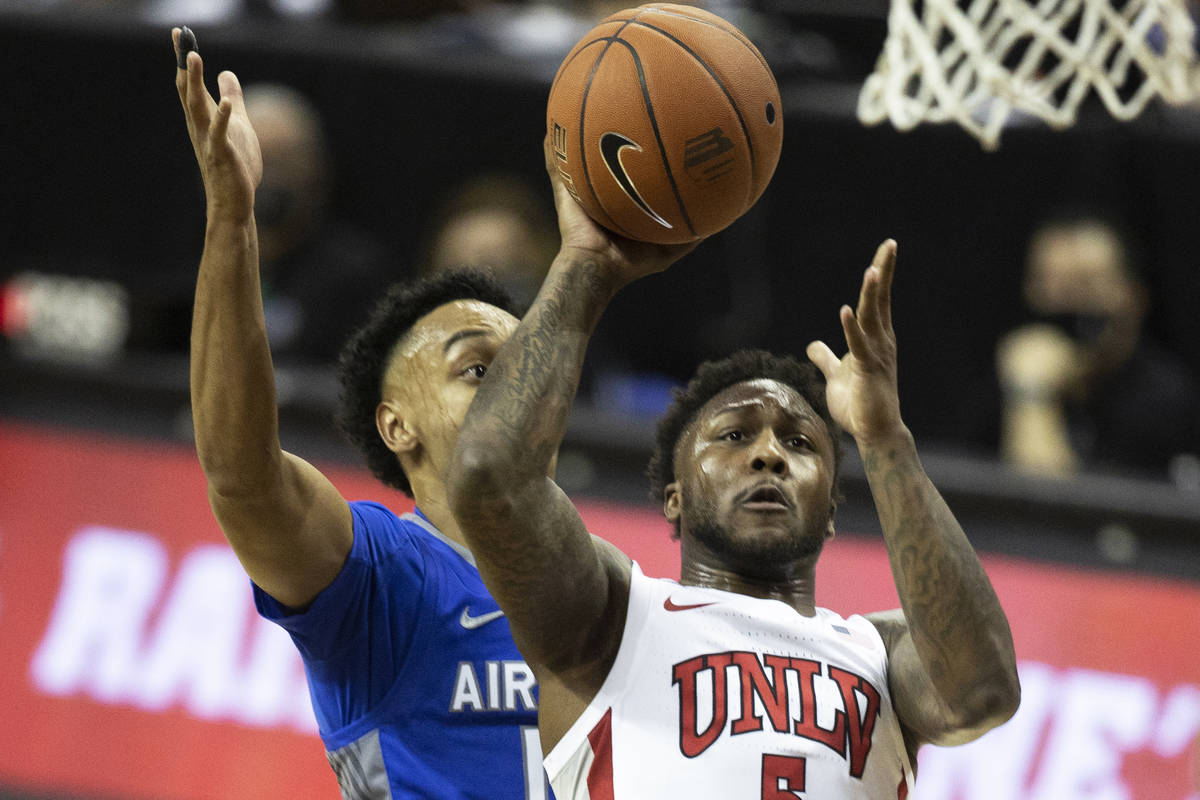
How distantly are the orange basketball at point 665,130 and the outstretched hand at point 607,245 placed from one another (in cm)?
3

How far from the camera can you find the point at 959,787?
17.5 ft

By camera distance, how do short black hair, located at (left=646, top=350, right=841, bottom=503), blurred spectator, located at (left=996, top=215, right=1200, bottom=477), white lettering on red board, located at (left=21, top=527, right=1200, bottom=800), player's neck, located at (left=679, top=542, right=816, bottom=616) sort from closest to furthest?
player's neck, located at (left=679, top=542, right=816, bottom=616) < short black hair, located at (left=646, top=350, right=841, bottom=503) < white lettering on red board, located at (left=21, top=527, right=1200, bottom=800) < blurred spectator, located at (left=996, top=215, right=1200, bottom=477)

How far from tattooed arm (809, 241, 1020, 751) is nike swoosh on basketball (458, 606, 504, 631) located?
0.88 metres

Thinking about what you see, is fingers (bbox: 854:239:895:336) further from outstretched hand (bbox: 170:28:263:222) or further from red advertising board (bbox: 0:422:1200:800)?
red advertising board (bbox: 0:422:1200:800)

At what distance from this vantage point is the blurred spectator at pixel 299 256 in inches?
239

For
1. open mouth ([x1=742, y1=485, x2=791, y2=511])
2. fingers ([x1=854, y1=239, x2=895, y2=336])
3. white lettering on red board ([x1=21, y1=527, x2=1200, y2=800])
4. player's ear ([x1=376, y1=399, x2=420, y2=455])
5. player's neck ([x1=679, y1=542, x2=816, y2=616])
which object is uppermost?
fingers ([x1=854, y1=239, x2=895, y2=336])

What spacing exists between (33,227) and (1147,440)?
473 centimetres

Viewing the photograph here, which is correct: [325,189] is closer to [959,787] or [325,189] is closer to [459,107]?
[459,107]

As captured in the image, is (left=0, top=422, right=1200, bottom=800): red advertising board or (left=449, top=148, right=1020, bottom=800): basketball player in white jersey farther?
(left=0, top=422, right=1200, bottom=800): red advertising board

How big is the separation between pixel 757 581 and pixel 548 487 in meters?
0.70

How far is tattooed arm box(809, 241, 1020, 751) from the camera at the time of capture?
297 cm

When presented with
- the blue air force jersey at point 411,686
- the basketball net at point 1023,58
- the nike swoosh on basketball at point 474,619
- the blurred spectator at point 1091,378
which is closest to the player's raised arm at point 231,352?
the blue air force jersey at point 411,686

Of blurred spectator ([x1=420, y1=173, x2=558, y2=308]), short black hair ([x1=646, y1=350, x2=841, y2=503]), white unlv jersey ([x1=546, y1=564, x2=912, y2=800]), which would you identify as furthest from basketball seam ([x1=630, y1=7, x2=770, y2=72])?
blurred spectator ([x1=420, y1=173, x2=558, y2=308])

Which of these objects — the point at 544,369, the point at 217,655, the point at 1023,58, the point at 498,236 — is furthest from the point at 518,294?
the point at 544,369
